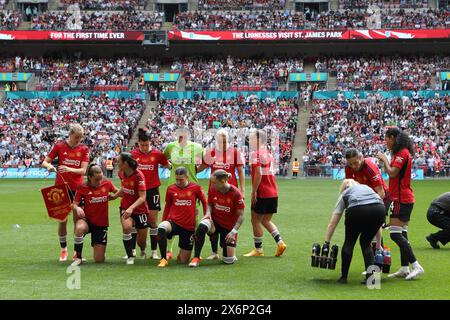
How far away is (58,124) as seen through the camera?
165 ft

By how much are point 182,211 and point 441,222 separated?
547cm

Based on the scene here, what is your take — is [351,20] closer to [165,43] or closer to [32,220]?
[165,43]

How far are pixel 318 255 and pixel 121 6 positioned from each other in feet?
175

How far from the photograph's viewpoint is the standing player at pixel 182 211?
458 inches

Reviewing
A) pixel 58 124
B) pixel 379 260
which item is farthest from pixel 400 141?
pixel 58 124

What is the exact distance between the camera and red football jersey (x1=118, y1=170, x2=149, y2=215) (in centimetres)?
1192

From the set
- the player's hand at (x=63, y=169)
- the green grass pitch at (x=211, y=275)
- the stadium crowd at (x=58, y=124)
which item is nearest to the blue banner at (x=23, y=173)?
the stadium crowd at (x=58, y=124)

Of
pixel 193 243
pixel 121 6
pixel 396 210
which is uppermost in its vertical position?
pixel 121 6

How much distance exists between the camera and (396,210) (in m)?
10.6

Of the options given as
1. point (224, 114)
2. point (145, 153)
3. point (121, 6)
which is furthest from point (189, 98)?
point (145, 153)

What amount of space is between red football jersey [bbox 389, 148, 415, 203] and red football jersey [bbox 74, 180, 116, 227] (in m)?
4.57

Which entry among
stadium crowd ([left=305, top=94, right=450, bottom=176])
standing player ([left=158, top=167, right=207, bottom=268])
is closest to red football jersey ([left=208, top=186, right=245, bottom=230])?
standing player ([left=158, top=167, right=207, bottom=268])

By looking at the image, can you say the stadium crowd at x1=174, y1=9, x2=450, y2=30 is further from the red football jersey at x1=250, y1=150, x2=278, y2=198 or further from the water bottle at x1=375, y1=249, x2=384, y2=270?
the water bottle at x1=375, y1=249, x2=384, y2=270
